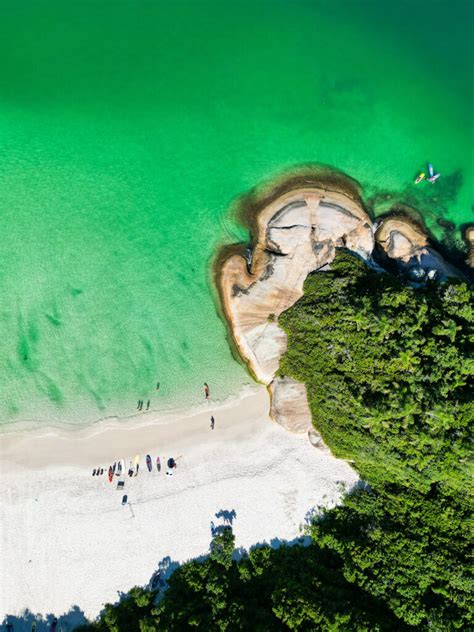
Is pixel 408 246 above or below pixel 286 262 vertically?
above

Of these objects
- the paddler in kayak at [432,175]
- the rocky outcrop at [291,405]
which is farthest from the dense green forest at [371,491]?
the paddler in kayak at [432,175]

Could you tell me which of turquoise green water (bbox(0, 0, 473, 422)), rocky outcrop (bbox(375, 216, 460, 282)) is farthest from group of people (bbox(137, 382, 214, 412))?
rocky outcrop (bbox(375, 216, 460, 282))

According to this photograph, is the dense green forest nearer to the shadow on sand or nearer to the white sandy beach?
the shadow on sand

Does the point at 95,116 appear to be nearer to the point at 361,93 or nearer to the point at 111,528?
the point at 361,93

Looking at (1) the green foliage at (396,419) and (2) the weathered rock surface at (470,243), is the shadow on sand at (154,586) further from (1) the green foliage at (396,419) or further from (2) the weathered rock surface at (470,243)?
(2) the weathered rock surface at (470,243)

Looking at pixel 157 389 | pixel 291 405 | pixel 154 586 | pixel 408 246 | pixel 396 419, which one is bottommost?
pixel 154 586

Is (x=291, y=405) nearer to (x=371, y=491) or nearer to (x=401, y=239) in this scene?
(x=371, y=491)

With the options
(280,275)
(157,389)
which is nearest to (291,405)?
(280,275)
